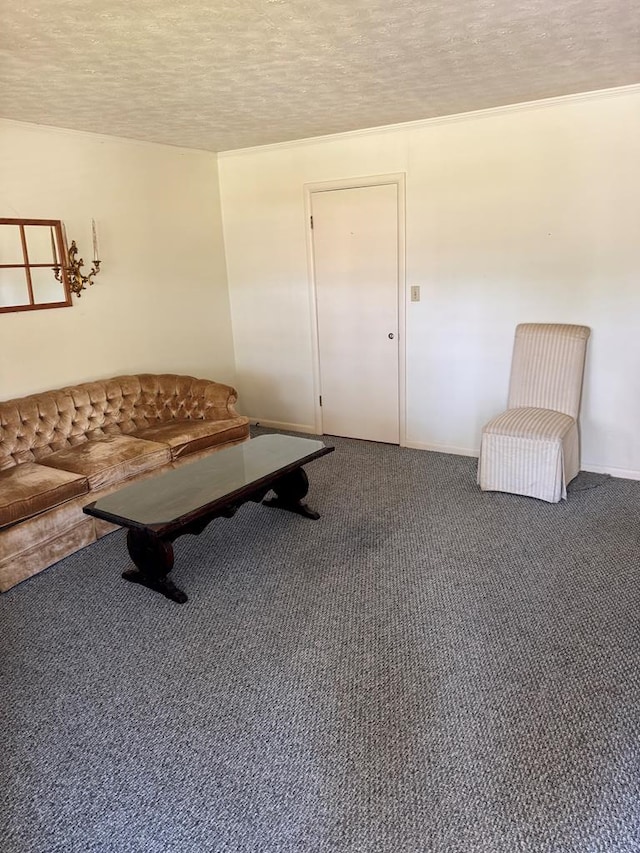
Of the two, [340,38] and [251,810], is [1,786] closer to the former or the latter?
[251,810]

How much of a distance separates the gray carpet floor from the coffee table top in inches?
16.7

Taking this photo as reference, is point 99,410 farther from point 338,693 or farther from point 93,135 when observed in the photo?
point 338,693

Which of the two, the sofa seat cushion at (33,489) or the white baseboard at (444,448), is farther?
the white baseboard at (444,448)

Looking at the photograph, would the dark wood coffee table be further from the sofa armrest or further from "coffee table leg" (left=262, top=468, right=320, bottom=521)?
the sofa armrest

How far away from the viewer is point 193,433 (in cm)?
405

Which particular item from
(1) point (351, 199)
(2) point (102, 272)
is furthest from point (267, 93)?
(2) point (102, 272)

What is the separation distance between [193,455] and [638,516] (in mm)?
2791

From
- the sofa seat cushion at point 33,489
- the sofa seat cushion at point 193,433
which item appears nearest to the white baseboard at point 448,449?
the sofa seat cushion at point 193,433

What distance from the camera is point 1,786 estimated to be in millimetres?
1888

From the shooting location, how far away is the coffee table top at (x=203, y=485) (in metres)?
2.80

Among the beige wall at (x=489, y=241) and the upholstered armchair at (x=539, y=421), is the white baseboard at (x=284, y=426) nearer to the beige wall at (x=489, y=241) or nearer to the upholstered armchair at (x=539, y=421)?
the beige wall at (x=489, y=241)

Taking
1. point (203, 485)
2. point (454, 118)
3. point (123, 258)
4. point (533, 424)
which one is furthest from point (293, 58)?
point (533, 424)

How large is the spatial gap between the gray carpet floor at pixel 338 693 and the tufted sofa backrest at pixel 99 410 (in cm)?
87

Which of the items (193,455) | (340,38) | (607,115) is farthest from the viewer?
(193,455)
